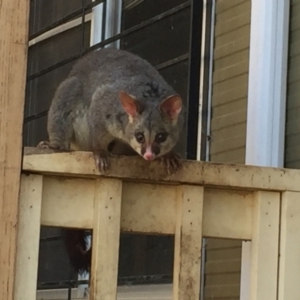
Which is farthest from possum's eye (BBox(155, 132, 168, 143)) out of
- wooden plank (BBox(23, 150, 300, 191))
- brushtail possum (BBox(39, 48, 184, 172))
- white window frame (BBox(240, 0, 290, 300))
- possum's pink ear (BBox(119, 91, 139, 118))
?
white window frame (BBox(240, 0, 290, 300))

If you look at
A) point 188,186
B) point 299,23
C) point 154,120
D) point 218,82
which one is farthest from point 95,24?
point 188,186

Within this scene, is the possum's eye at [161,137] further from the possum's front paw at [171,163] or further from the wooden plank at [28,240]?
the wooden plank at [28,240]

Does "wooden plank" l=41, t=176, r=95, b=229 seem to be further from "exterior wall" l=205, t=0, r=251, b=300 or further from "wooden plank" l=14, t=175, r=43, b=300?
"exterior wall" l=205, t=0, r=251, b=300

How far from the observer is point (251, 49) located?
400 cm

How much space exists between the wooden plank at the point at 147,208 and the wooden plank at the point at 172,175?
0.04m

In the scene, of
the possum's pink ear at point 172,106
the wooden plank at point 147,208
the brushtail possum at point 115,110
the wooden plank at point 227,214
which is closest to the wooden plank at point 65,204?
the wooden plank at point 147,208

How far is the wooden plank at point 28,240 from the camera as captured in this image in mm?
2512

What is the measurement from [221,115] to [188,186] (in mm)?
1598

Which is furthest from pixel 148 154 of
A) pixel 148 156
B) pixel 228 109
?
pixel 228 109

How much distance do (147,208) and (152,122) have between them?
2.17ft

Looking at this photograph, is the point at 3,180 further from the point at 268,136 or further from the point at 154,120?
Answer: the point at 268,136

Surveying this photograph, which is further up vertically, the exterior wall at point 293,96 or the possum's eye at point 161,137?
the exterior wall at point 293,96

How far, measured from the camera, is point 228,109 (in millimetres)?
4199

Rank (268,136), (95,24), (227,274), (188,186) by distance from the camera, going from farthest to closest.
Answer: (95,24) → (227,274) → (268,136) → (188,186)
